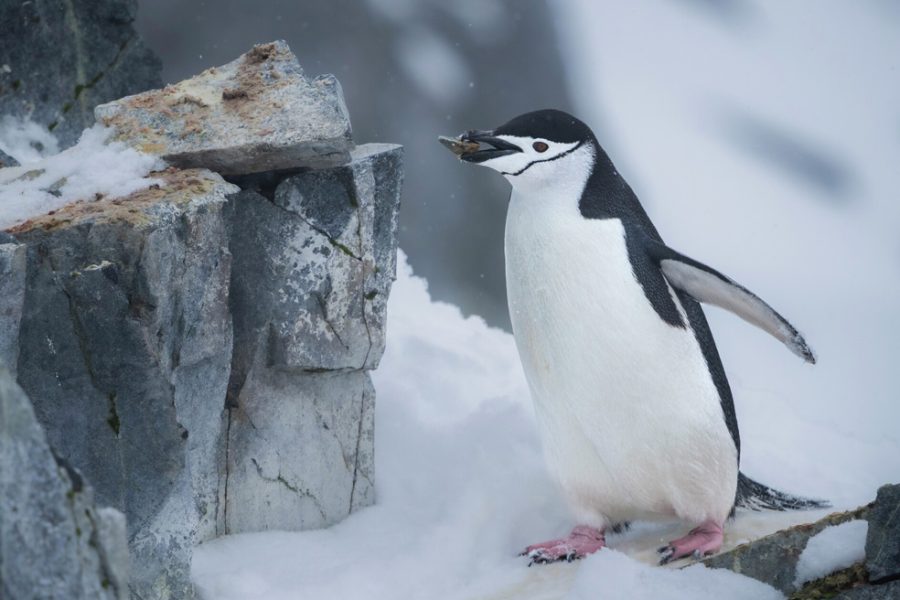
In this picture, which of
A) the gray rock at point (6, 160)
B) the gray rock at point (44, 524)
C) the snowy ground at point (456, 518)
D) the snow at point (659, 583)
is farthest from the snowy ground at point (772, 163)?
the gray rock at point (44, 524)

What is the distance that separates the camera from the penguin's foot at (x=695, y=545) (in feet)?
8.15

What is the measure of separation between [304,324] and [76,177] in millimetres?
686

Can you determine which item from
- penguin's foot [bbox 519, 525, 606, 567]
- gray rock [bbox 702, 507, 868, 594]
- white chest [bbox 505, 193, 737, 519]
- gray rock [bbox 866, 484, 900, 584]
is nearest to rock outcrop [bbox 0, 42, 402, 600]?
white chest [bbox 505, 193, 737, 519]

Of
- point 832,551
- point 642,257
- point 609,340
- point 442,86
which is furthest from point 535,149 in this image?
point 442,86

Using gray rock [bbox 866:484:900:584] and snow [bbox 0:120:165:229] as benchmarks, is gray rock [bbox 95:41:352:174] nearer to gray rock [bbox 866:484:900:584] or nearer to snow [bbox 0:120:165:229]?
snow [bbox 0:120:165:229]

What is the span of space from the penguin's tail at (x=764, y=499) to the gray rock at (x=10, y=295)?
185 cm

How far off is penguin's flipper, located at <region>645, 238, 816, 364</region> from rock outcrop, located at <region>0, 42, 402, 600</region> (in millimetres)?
800

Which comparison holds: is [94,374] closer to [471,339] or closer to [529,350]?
[529,350]

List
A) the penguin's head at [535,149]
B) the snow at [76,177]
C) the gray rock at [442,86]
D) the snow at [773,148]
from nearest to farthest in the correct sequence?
the snow at [76,177] < the penguin's head at [535,149] < the gray rock at [442,86] < the snow at [773,148]

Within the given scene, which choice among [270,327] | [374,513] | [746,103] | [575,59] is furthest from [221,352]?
[746,103]

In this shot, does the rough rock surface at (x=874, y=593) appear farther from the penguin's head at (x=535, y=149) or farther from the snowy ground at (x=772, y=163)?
the snowy ground at (x=772, y=163)

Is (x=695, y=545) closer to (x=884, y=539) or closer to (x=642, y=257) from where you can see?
(x=642, y=257)

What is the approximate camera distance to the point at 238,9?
4.60m

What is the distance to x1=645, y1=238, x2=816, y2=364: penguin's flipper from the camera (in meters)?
2.54
